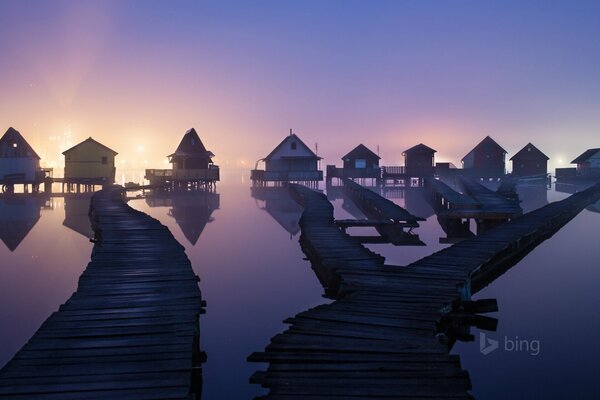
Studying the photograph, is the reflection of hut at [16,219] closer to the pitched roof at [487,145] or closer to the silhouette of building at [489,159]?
the silhouette of building at [489,159]

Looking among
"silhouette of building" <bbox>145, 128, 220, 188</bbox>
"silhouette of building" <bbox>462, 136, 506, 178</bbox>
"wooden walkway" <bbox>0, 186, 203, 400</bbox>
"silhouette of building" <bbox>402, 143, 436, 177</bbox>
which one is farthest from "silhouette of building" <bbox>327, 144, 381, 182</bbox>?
"wooden walkway" <bbox>0, 186, 203, 400</bbox>

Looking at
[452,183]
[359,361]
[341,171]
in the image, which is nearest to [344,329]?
[359,361]

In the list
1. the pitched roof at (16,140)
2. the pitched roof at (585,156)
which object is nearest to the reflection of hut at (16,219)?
the pitched roof at (16,140)

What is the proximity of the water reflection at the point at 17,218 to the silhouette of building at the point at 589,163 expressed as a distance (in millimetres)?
81916

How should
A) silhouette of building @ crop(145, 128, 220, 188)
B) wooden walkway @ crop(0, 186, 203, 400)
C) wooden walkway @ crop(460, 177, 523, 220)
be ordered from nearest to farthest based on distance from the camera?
1. wooden walkway @ crop(0, 186, 203, 400)
2. wooden walkway @ crop(460, 177, 523, 220)
3. silhouette of building @ crop(145, 128, 220, 188)

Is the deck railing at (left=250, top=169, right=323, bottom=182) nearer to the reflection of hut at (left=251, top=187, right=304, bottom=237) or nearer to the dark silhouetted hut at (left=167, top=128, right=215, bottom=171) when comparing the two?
the dark silhouetted hut at (left=167, top=128, right=215, bottom=171)

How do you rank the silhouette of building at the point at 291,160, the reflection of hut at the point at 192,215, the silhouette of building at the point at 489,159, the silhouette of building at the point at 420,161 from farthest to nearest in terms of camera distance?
the silhouette of building at the point at 489,159
the silhouette of building at the point at 420,161
the silhouette of building at the point at 291,160
the reflection of hut at the point at 192,215

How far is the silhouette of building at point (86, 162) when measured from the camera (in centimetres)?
6347

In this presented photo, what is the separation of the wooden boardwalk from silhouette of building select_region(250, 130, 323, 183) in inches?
2136

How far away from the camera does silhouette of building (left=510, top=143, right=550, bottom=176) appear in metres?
88.2

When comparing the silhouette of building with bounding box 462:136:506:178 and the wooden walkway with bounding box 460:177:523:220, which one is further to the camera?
the silhouette of building with bounding box 462:136:506:178

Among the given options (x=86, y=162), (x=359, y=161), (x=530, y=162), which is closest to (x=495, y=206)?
(x=359, y=161)

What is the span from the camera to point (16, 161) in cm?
5969

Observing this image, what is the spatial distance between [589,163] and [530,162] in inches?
533
